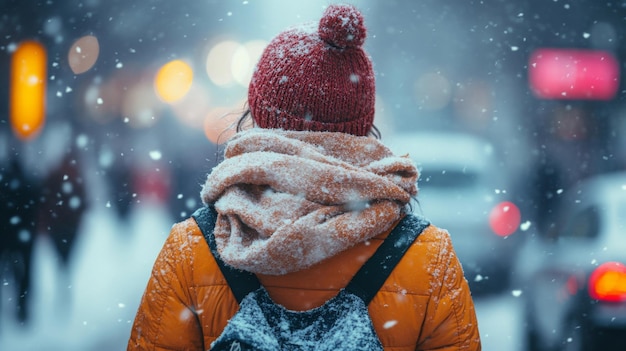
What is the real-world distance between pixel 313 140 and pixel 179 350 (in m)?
0.77

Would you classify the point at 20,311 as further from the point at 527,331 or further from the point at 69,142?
the point at 69,142

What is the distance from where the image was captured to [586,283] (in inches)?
240

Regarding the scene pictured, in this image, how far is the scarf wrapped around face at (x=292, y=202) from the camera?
1.84 m

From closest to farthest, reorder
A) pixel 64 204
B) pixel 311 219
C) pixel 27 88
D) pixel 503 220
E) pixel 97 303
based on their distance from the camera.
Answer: pixel 311 219
pixel 97 303
pixel 503 220
pixel 64 204
pixel 27 88

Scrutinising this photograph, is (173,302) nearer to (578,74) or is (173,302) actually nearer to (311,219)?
(311,219)

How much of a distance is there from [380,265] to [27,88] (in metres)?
12.5

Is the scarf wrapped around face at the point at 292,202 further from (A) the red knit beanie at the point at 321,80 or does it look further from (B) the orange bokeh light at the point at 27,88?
(B) the orange bokeh light at the point at 27,88

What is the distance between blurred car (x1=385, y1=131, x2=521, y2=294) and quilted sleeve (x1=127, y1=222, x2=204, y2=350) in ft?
17.9

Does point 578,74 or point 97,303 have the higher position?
point 578,74

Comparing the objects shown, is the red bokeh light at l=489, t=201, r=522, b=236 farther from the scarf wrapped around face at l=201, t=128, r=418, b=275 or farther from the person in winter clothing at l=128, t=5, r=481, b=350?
the scarf wrapped around face at l=201, t=128, r=418, b=275

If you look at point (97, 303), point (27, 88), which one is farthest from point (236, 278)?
point (27, 88)

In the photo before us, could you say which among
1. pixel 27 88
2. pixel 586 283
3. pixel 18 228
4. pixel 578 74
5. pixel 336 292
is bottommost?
pixel 586 283

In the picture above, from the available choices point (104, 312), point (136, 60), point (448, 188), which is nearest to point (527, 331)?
point (448, 188)

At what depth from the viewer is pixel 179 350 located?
209 centimetres
